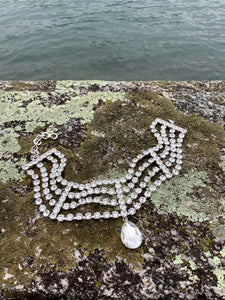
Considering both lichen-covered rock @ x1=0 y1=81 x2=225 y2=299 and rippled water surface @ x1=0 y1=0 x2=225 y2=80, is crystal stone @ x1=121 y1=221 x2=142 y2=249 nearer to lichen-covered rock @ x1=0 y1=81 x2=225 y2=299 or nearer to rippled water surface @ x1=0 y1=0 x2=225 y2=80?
lichen-covered rock @ x1=0 y1=81 x2=225 y2=299

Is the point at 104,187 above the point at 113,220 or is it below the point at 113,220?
above

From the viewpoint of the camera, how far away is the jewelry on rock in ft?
9.05

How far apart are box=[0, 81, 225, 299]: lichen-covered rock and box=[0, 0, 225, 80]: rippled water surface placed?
13.2ft

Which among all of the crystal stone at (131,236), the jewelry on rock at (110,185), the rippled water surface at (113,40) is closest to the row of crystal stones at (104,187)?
the jewelry on rock at (110,185)

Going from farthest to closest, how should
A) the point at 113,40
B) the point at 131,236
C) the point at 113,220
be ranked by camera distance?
the point at 113,40 < the point at 113,220 < the point at 131,236

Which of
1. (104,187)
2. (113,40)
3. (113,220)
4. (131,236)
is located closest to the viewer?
(131,236)

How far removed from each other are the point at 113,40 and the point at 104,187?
8.01 meters

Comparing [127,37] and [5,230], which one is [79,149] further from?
[127,37]

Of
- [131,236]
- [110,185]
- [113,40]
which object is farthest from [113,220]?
[113,40]

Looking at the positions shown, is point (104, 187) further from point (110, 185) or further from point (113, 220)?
point (113, 220)

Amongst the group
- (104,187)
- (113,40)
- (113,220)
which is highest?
(113,40)

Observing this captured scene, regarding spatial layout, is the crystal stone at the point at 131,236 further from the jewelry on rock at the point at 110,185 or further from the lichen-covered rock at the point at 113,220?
the lichen-covered rock at the point at 113,220

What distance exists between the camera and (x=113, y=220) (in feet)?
8.92

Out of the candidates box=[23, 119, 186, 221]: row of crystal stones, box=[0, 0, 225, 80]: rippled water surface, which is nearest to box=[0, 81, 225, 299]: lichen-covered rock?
box=[23, 119, 186, 221]: row of crystal stones
